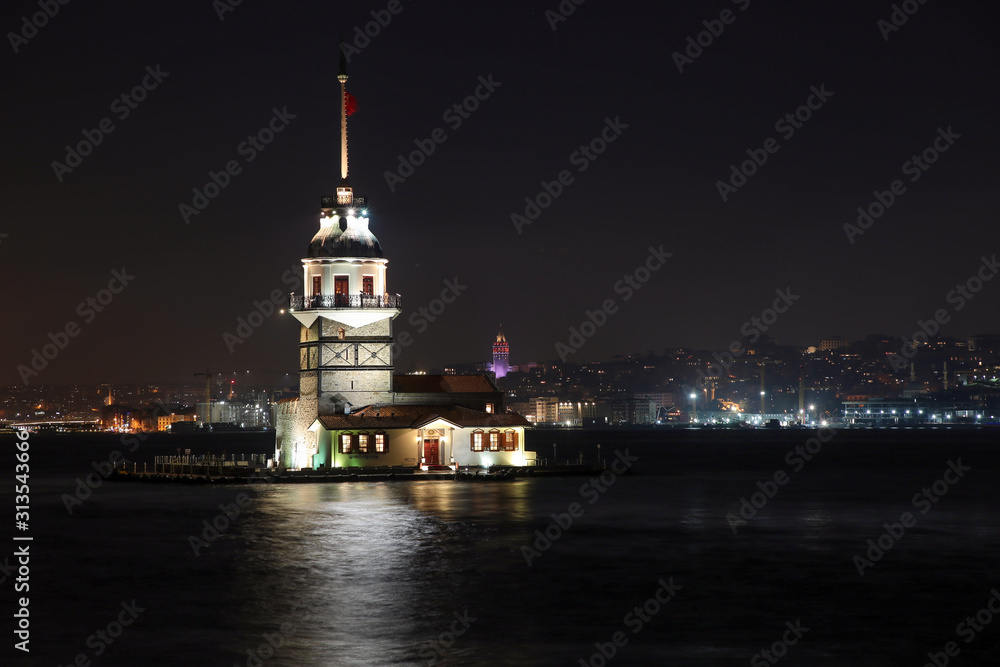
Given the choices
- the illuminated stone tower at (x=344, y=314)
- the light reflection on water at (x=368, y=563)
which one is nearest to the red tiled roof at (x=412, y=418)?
the illuminated stone tower at (x=344, y=314)

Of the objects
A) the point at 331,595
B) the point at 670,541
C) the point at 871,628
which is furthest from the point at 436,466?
the point at 871,628

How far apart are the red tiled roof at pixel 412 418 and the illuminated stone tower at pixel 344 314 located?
82 centimetres

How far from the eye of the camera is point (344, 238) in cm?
6581

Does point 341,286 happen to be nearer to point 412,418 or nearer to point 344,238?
point 344,238

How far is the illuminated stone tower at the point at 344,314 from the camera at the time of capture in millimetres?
65250

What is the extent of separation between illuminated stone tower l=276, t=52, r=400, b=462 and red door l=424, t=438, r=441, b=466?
10.2ft

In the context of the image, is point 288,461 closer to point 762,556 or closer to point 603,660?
point 762,556

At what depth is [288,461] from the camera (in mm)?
69375

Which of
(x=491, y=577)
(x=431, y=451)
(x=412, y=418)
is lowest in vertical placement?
(x=491, y=577)

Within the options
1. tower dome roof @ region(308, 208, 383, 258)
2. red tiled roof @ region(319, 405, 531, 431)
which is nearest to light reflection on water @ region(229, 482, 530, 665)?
red tiled roof @ region(319, 405, 531, 431)

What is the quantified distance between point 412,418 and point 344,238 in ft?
33.2

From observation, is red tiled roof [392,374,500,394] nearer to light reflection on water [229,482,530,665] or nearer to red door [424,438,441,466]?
red door [424,438,441,466]

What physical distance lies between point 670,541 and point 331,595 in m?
15.1

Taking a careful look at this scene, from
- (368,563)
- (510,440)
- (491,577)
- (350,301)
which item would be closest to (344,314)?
(350,301)
